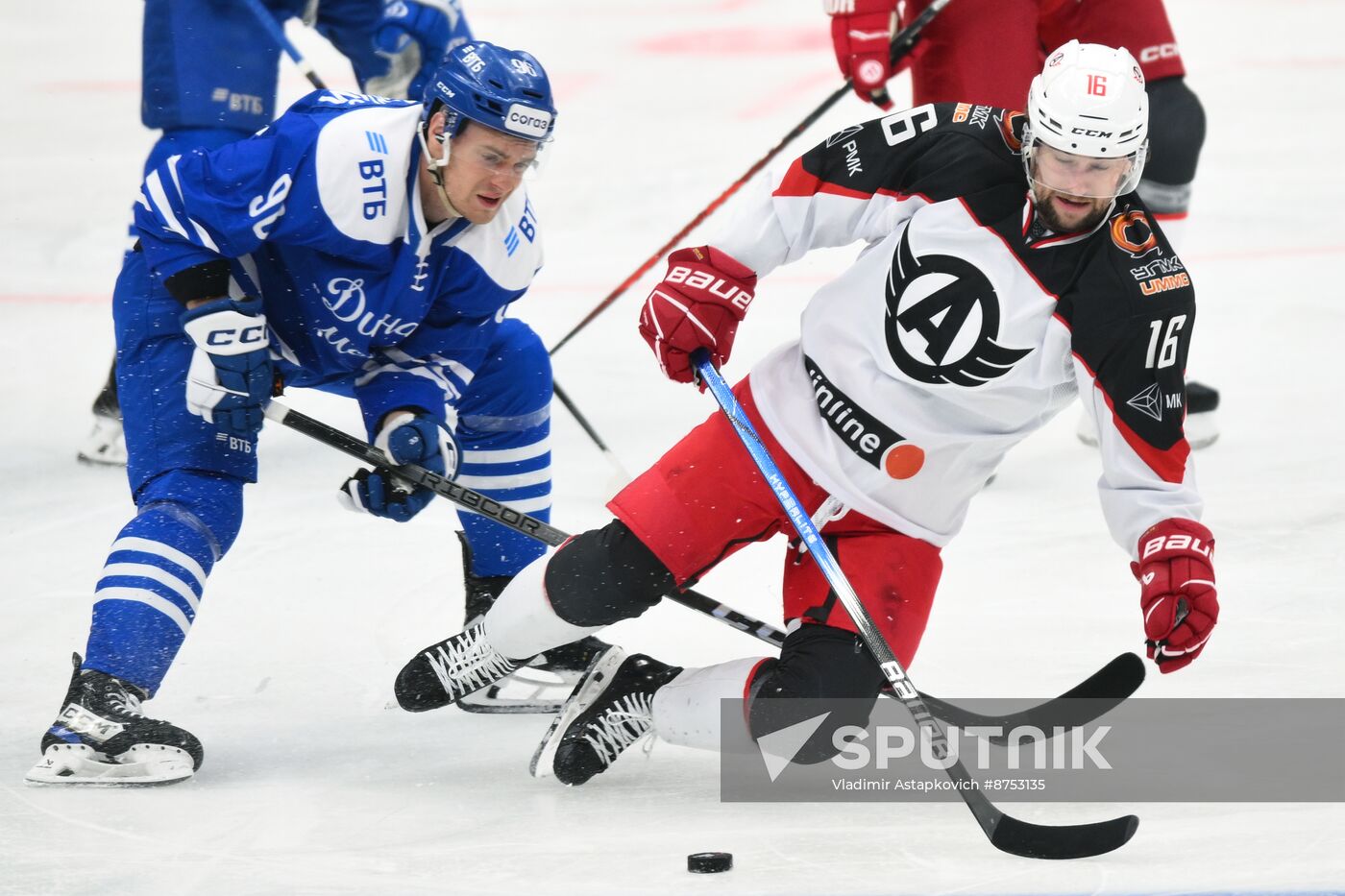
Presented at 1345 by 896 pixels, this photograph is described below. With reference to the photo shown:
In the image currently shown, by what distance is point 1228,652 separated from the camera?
2.99 meters

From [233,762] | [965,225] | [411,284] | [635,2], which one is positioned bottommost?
[635,2]

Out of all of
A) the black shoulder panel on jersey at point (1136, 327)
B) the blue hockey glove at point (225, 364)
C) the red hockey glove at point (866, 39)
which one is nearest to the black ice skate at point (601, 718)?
the blue hockey glove at point (225, 364)

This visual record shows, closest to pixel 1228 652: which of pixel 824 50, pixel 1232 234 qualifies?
→ pixel 1232 234

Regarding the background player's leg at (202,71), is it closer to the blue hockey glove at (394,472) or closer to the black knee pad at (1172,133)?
the blue hockey glove at (394,472)

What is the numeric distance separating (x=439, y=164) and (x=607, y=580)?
0.66 meters

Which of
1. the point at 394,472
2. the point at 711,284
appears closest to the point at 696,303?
the point at 711,284

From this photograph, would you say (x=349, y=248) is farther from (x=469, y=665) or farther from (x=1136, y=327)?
(x=1136, y=327)

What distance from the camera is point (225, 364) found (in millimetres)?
2574

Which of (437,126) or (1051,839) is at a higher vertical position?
(437,126)

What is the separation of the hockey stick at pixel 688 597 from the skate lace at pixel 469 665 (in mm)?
214

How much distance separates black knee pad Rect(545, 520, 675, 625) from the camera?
2465 millimetres

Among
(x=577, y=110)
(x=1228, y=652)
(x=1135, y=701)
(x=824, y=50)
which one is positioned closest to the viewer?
(x=1135, y=701)

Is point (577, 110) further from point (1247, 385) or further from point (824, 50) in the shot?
point (1247, 385)

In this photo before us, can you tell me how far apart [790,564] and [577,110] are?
439 cm
